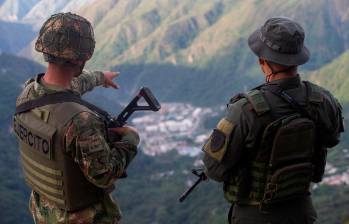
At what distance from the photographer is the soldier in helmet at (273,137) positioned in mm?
4414

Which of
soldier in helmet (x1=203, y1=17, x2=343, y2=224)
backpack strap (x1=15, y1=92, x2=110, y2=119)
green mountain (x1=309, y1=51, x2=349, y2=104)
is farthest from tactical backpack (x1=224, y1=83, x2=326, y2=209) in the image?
green mountain (x1=309, y1=51, x2=349, y2=104)

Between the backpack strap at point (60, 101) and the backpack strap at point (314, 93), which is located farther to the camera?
the backpack strap at point (314, 93)

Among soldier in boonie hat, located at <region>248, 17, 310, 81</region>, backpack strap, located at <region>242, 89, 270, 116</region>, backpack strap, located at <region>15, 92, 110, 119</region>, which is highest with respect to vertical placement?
backpack strap, located at <region>15, 92, 110, 119</region>

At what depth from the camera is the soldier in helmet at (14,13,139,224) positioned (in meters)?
3.96

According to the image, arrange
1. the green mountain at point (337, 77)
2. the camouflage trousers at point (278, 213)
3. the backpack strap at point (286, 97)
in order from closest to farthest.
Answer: the backpack strap at point (286, 97) < the camouflage trousers at point (278, 213) < the green mountain at point (337, 77)

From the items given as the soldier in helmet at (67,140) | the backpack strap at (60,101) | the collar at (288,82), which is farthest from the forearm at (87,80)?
the collar at (288,82)

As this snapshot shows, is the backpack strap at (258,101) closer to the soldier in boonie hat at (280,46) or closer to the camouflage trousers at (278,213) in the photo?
the soldier in boonie hat at (280,46)

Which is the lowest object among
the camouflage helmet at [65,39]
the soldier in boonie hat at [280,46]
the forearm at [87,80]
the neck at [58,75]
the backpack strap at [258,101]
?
the backpack strap at [258,101]

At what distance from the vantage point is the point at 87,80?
203 inches

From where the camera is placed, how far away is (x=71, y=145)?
13.1 ft

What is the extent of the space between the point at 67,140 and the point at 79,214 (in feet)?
2.16

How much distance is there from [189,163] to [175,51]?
9931 cm

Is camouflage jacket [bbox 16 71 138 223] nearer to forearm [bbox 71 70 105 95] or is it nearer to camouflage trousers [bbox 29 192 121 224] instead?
camouflage trousers [bbox 29 192 121 224]

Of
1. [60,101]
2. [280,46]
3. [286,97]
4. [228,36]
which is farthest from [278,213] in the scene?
[228,36]
